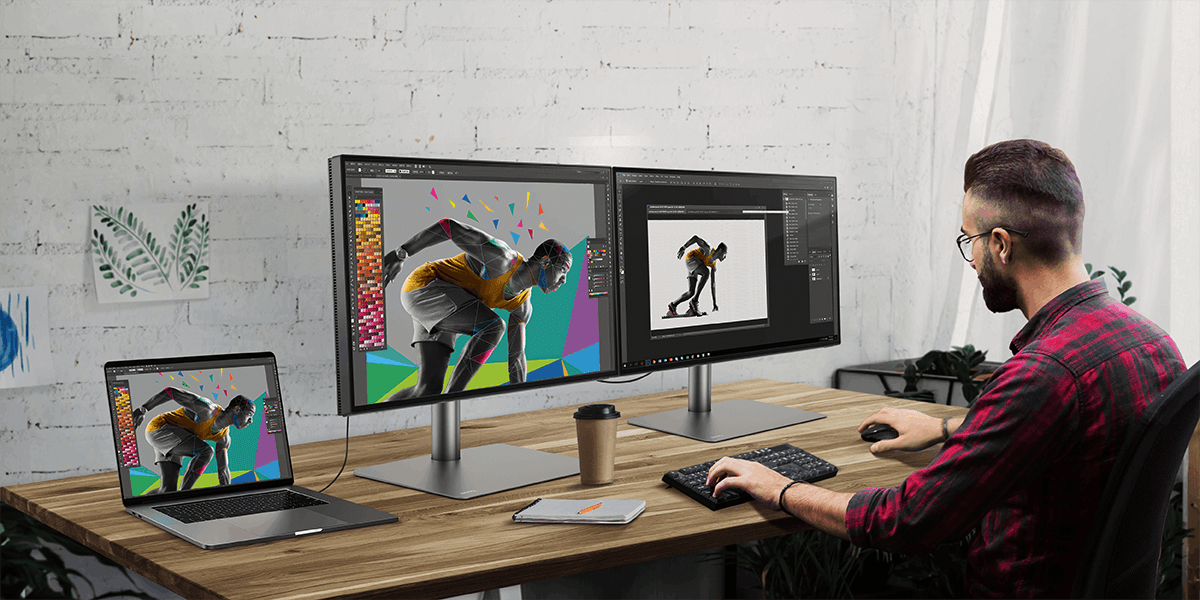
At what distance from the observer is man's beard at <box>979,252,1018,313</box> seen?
1.36 metres

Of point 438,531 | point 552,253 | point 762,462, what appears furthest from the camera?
point 552,253

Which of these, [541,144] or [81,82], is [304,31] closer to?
[81,82]

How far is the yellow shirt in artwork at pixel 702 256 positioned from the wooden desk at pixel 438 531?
349 millimetres

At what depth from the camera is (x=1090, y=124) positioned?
260 centimetres

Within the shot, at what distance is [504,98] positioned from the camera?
2.12 m

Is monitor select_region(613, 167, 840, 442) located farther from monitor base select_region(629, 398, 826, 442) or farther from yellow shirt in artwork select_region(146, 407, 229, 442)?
yellow shirt in artwork select_region(146, 407, 229, 442)

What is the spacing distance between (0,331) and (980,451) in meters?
1.52

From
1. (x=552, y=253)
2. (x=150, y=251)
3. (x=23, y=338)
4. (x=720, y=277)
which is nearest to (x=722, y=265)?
(x=720, y=277)

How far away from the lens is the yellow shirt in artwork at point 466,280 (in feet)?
4.81

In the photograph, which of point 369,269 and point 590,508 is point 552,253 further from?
point 590,508

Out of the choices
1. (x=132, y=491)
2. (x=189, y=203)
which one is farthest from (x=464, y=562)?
(x=189, y=203)

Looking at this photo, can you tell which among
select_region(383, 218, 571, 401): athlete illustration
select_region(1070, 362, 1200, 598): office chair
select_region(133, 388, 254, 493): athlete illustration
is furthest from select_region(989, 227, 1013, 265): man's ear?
select_region(133, 388, 254, 493): athlete illustration

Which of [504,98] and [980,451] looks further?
[504,98]

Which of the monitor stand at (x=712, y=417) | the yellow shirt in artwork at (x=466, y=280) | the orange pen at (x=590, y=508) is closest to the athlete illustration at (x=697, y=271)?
the monitor stand at (x=712, y=417)
